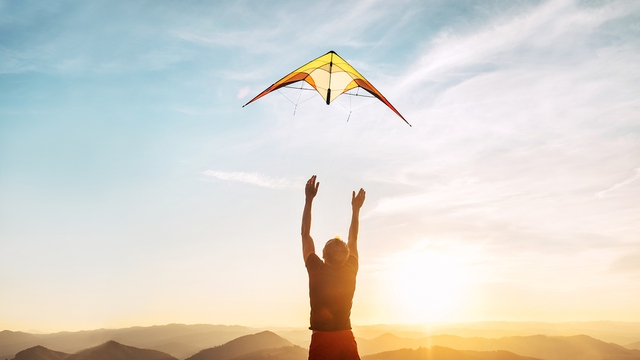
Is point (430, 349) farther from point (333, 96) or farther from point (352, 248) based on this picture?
point (352, 248)

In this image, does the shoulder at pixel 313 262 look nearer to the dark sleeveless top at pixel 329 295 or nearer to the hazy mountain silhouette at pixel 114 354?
the dark sleeveless top at pixel 329 295

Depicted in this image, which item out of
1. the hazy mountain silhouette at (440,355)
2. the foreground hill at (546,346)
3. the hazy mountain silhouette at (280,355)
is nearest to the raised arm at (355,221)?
the hazy mountain silhouette at (440,355)

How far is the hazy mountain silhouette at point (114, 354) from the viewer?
100750 millimetres

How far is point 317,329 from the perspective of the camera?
→ 453 cm

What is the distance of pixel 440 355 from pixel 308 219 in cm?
9471

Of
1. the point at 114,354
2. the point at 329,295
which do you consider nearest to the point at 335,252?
the point at 329,295

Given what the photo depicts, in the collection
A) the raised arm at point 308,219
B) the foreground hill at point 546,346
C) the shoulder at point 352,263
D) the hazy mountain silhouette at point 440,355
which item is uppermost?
the raised arm at point 308,219

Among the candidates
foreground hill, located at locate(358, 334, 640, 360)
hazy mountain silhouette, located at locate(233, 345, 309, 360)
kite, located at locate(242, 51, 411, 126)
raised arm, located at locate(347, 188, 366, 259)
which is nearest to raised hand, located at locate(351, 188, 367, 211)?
raised arm, located at locate(347, 188, 366, 259)

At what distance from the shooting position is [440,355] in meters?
90.3

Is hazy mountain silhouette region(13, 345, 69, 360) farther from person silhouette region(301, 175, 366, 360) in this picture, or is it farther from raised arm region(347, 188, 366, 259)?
person silhouette region(301, 175, 366, 360)

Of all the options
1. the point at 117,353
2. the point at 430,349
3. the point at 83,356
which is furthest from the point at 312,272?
the point at 117,353

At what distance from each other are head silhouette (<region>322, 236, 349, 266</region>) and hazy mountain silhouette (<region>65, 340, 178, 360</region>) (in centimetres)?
11269

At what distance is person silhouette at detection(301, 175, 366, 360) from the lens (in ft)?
14.6

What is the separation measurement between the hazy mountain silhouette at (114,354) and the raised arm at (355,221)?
367ft
